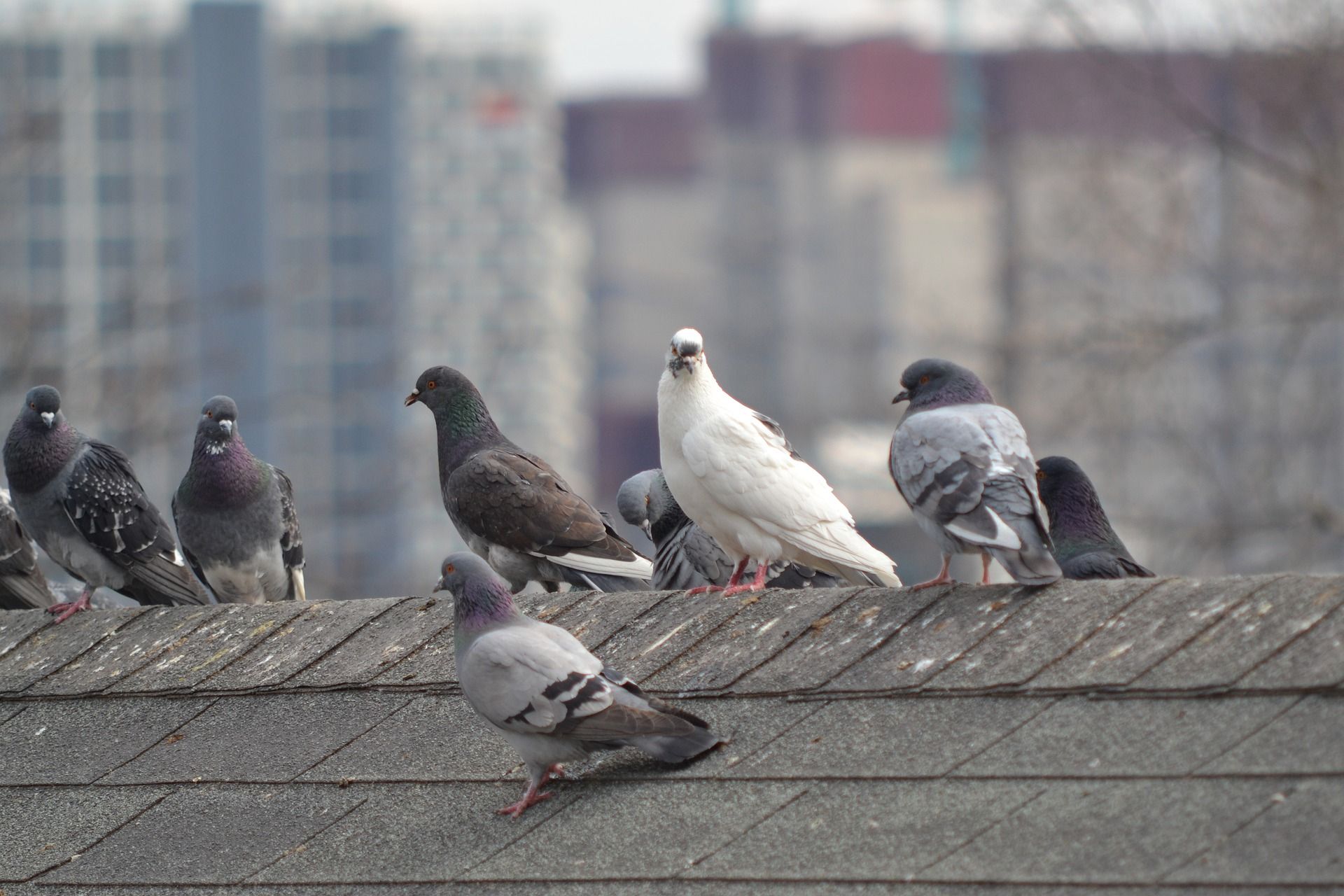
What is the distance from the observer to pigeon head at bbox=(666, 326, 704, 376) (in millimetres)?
6676

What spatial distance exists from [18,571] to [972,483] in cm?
437

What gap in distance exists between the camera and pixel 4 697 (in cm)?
596

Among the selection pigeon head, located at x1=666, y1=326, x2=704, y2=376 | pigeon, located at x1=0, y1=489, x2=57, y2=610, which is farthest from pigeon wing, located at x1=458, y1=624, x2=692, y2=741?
pigeon, located at x1=0, y1=489, x2=57, y2=610

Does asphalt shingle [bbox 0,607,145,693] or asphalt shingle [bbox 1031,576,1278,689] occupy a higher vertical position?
asphalt shingle [bbox 1031,576,1278,689]

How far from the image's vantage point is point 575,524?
25.4 ft

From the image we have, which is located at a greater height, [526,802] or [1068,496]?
[1068,496]

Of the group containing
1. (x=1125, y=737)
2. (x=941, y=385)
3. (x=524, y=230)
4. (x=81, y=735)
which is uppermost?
(x=941, y=385)

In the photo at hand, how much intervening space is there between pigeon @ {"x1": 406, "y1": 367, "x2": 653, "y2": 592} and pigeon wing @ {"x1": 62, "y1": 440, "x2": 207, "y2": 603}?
3.58 ft

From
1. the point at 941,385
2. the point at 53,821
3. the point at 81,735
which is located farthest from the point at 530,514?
the point at 53,821

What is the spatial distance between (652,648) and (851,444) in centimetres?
11431

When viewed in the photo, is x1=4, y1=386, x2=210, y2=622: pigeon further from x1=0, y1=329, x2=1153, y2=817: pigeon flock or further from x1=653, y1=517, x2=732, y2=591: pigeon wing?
x1=653, y1=517, x2=732, y2=591: pigeon wing

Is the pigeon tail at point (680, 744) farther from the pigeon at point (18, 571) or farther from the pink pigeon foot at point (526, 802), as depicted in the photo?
the pigeon at point (18, 571)

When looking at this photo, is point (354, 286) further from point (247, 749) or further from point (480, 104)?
point (247, 749)

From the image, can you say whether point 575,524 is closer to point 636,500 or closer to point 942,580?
point 636,500
